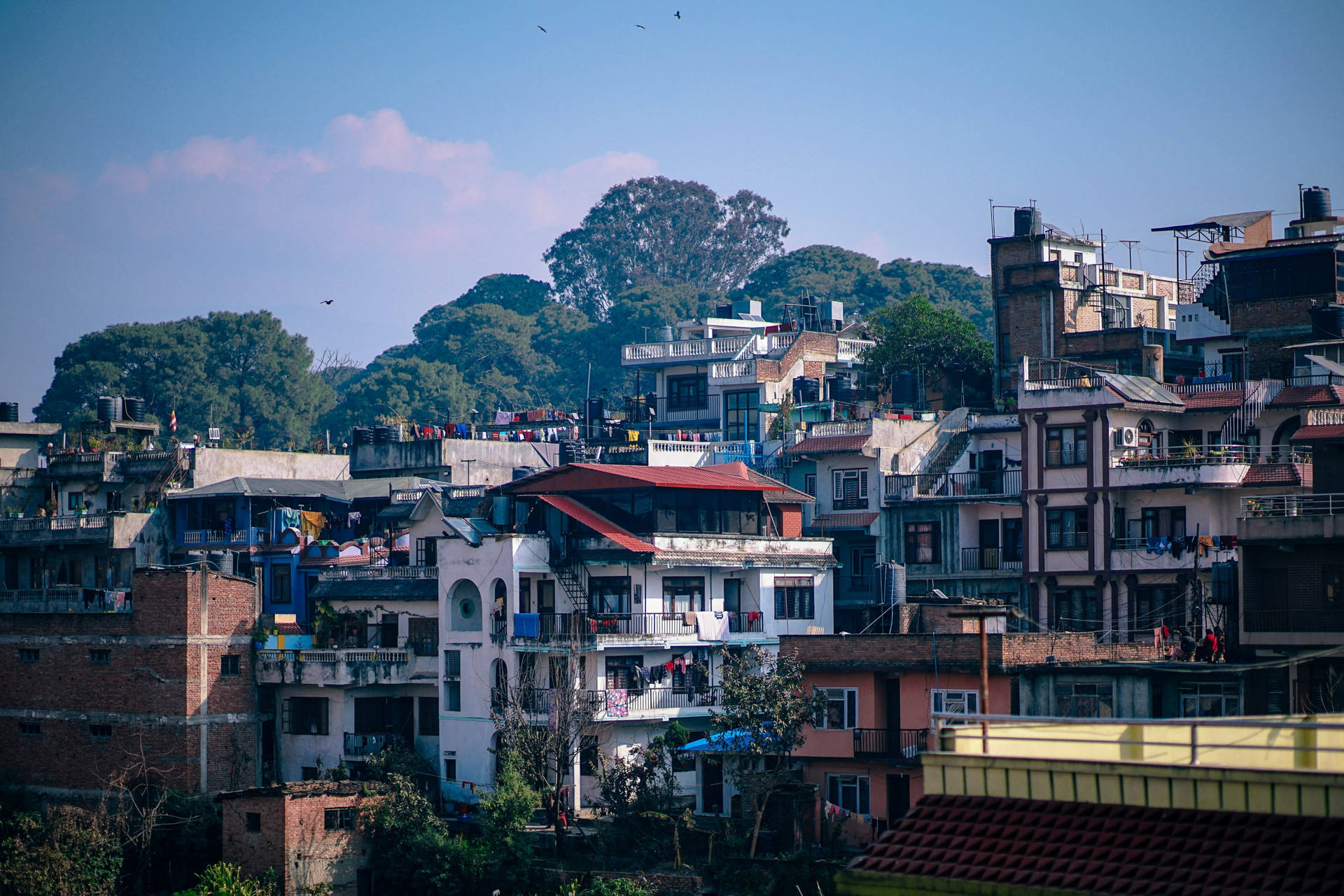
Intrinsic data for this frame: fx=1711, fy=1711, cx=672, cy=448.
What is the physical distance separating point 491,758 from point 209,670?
468 inches

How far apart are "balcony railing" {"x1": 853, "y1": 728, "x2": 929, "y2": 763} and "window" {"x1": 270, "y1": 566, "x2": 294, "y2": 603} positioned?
2882cm

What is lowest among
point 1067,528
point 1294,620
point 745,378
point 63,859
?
point 63,859

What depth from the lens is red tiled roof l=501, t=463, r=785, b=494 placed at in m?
61.7

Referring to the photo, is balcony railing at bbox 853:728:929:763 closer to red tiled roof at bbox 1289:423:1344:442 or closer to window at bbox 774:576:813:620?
window at bbox 774:576:813:620

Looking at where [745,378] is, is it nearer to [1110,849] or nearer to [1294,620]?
[1294,620]

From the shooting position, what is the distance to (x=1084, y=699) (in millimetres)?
48812

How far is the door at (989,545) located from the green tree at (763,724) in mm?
14410

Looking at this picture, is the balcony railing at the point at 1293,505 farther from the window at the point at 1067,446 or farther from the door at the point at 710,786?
the door at the point at 710,786

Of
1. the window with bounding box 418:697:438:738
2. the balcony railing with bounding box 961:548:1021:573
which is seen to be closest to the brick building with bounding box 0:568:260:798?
the window with bounding box 418:697:438:738

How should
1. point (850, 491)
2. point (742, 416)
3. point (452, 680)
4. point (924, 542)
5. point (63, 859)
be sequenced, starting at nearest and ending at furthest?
point (63, 859)
point (452, 680)
point (924, 542)
point (850, 491)
point (742, 416)

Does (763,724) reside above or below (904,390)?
below

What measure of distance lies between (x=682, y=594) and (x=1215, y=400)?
20991 mm

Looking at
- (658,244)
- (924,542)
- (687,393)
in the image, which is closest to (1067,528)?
(924,542)

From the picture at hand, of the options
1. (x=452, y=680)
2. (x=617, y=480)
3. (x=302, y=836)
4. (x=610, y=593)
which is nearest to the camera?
(x=302, y=836)
